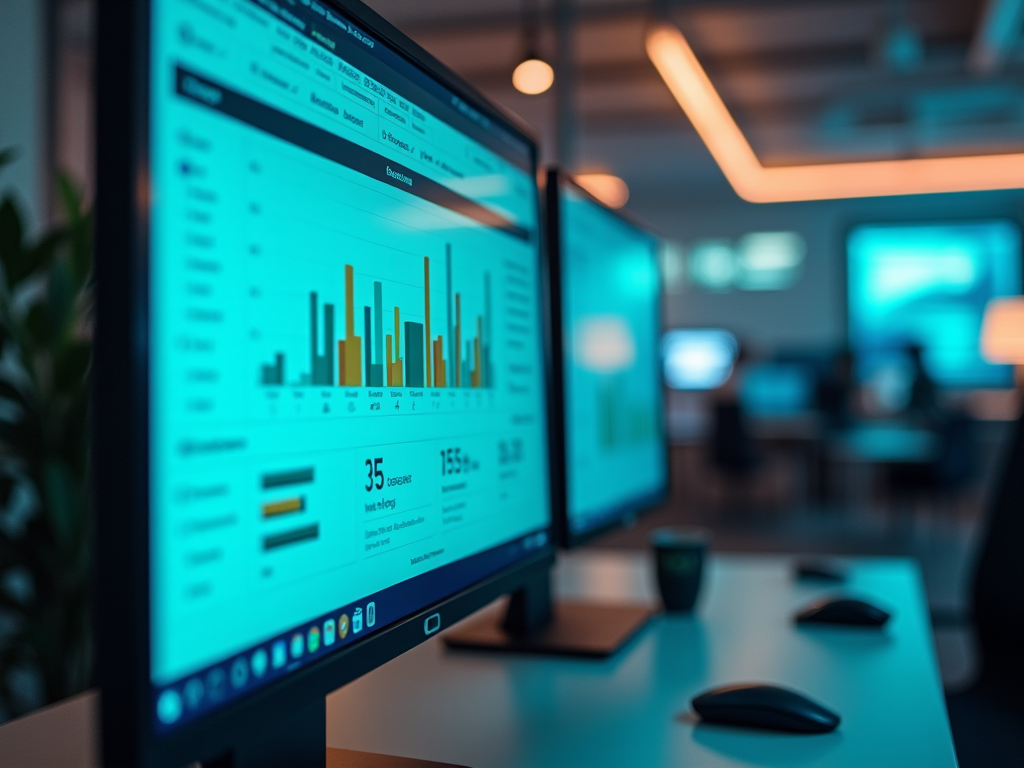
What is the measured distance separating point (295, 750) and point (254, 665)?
0.16m

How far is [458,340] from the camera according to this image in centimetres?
81

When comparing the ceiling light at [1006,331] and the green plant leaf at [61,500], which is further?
the ceiling light at [1006,331]

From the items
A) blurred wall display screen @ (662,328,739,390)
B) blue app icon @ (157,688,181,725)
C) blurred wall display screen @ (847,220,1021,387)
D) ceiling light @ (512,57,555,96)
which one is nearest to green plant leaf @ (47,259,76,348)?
ceiling light @ (512,57,555,96)

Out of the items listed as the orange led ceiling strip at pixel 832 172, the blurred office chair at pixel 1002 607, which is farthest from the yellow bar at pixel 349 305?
the orange led ceiling strip at pixel 832 172

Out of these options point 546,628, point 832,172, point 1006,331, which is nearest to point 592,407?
point 546,628

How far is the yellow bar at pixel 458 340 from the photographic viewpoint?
0.81 meters

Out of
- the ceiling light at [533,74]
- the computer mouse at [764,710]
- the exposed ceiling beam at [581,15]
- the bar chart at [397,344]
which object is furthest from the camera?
the exposed ceiling beam at [581,15]

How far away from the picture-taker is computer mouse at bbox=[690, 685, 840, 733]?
0.83 metres

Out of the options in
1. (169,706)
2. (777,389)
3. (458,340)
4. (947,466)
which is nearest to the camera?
(169,706)

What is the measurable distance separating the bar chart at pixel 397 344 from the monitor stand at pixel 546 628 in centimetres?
35

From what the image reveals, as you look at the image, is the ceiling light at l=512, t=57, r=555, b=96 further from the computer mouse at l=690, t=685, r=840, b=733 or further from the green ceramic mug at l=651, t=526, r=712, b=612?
the computer mouse at l=690, t=685, r=840, b=733

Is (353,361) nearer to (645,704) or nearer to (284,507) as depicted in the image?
(284,507)

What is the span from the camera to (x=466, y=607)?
2.63 feet

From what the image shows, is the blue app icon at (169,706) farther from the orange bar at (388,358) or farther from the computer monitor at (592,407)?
the computer monitor at (592,407)
